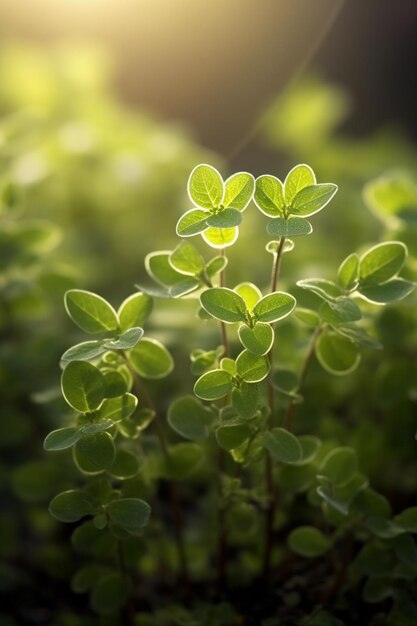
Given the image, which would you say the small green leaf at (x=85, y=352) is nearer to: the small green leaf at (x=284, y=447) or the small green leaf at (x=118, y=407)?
the small green leaf at (x=118, y=407)

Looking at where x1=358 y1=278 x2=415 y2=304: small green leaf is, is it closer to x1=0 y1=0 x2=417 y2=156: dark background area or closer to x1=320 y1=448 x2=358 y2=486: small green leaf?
x1=320 y1=448 x2=358 y2=486: small green leaf

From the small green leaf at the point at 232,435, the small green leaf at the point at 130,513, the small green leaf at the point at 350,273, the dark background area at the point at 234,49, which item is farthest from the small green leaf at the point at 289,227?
the dark background area at the point at 234,49

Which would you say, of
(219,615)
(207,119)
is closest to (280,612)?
(219,615)

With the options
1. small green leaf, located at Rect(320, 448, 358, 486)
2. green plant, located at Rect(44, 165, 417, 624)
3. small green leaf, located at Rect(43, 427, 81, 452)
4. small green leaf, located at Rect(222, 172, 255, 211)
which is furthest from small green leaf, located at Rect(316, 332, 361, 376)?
small green leaf, located at Rect(43, 427, 81, 452)

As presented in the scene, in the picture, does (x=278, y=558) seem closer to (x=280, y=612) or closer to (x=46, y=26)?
(x=280, y=612)

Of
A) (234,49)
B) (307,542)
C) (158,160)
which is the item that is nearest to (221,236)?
(307,542)

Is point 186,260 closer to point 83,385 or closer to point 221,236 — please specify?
point 221,236
